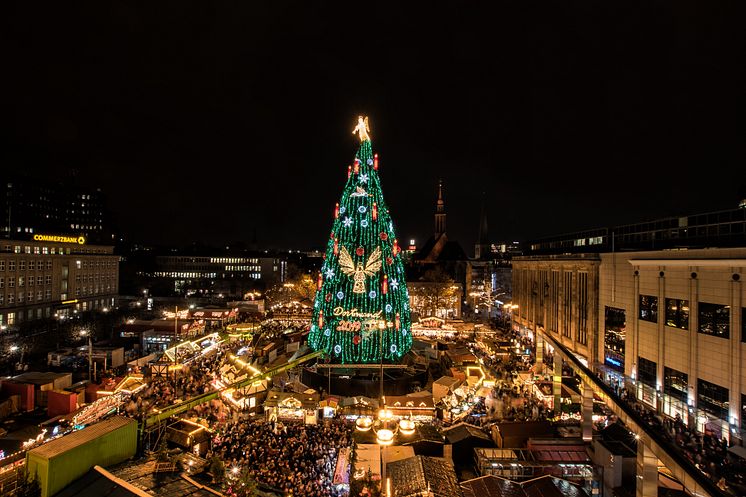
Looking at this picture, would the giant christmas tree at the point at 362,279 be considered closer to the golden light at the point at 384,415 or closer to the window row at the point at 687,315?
the golden light at the point at 384,415

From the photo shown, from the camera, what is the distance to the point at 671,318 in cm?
2344

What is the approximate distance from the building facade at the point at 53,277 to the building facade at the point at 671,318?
58135mm

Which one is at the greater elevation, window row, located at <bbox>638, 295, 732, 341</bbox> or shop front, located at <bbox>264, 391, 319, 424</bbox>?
window row, located at <bbox>638, 295, 732, 341</bbox>

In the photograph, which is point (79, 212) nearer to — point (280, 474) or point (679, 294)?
point (280, 474)

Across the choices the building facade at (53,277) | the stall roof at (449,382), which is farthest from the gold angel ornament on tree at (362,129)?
the building facade at (53,277)

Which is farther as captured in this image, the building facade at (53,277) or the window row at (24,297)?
the building facade at (53,277)

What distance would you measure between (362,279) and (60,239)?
53.5 meters

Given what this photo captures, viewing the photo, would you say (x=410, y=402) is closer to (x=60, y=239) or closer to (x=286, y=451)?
(x=286, y=451)

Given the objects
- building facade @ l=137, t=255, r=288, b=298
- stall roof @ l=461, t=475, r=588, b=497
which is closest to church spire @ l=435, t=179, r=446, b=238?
building facade @ l=137, t=255, r=288, b=298

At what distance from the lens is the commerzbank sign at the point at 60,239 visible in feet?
176

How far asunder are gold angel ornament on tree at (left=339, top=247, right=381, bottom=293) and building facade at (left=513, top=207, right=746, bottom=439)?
1648cm

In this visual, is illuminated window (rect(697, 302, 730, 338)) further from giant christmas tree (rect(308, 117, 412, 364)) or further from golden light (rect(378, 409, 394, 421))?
golden light (rect(378, 409, 394, 421))

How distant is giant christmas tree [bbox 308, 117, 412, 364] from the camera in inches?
961

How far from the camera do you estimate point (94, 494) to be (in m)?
9.02
